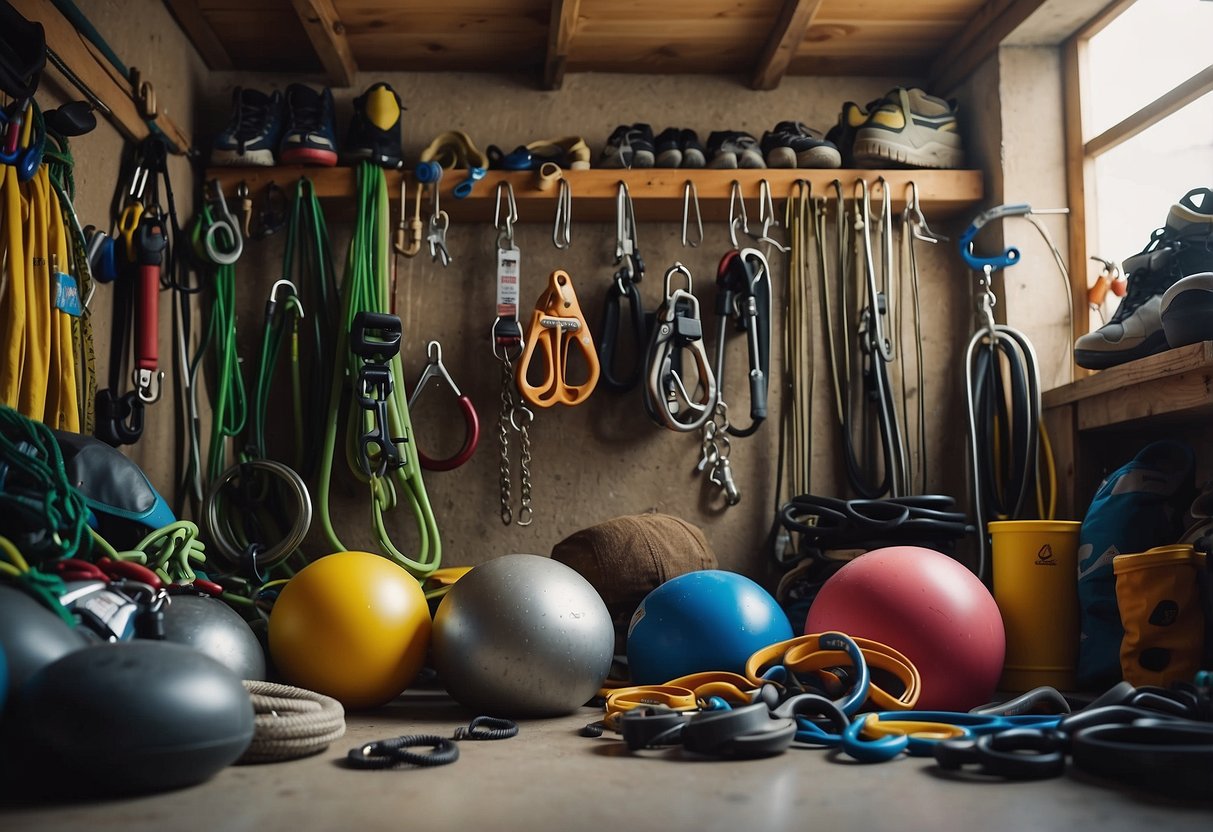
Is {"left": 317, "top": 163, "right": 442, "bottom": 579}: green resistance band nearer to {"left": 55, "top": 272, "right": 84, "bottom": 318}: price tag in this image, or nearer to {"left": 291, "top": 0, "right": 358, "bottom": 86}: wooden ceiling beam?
{"left": 291, "top": 0, "right": 358, "bottom": 86}: wooden ceiling beam

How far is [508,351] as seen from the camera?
424 cm

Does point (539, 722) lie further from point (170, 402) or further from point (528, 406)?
point (170, 402)

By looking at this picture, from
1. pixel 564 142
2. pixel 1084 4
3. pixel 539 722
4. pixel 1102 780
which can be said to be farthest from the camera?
pixel 564 142

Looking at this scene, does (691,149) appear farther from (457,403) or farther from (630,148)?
(457,403)

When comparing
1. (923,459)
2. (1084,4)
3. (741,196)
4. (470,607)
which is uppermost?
(1084,4)

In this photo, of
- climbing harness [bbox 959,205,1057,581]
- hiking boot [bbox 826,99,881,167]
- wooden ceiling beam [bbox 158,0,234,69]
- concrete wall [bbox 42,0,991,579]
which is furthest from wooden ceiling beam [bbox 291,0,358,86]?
climbing harness [bbox 959,205,1057,581]

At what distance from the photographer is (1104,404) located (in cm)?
345

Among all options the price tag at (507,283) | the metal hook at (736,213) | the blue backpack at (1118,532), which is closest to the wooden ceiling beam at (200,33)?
the price tag at (507,283)

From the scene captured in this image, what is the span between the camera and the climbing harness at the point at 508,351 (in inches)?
161

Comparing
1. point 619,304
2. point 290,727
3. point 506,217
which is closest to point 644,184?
point 619,304

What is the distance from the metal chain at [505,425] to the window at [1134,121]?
2.30 metres

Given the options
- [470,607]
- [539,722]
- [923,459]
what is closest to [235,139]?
[470,607]

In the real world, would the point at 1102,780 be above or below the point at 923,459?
below

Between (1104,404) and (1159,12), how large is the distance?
4.63 ft
